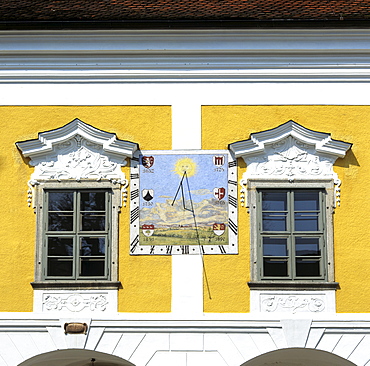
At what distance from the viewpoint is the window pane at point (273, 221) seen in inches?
462

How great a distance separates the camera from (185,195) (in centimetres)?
1182

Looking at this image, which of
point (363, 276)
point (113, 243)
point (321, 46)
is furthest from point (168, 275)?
point (321, 46)

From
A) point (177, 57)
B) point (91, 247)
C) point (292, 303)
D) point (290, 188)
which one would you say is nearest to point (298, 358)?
point (292, 303)

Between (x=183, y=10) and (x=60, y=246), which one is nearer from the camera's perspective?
(x=60, y=246)

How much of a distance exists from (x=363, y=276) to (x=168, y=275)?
258cm

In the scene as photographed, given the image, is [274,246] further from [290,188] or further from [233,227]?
[290,188]

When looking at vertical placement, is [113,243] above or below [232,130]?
below

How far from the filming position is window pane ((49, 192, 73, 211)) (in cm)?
1182

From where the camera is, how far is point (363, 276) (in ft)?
38.0

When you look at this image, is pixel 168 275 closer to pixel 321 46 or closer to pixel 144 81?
pixel 144 81

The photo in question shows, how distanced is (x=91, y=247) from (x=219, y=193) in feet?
6.13

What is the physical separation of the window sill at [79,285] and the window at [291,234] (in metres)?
1.97

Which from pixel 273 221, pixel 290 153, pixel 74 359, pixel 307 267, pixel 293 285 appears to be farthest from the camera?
pixel 74 359

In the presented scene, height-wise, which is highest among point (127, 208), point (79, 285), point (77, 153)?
point (77, 153)
